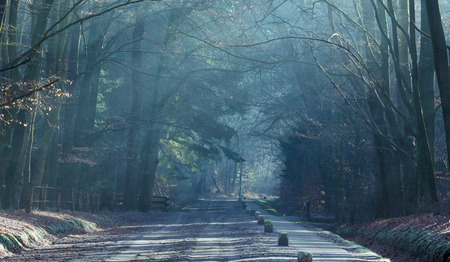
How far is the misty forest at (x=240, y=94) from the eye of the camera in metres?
17.8

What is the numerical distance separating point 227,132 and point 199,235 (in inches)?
729

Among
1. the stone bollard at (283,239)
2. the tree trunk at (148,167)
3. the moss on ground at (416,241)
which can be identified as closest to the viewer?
the moss on ground at (416,241)

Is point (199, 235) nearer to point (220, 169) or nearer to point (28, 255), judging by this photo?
point (28, 255)

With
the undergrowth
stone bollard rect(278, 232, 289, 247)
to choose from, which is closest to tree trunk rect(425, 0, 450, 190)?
stone bollard rect(278, 232, 289, 247)

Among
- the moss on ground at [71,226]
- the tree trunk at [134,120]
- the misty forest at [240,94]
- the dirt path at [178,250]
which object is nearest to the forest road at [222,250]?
the dirt path at [178,250]

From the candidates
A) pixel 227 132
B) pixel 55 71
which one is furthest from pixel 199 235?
pixel 227 132

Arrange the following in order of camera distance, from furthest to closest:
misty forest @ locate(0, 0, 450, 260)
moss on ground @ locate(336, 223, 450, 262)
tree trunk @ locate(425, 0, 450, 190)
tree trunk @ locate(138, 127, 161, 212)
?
tree trunk @ locate(138, 127, 161, 212), misty forest @ locate(0, 0, 450, 260), tree trunk @ locate(425, 0, 450, 190), moss on ground @ locate(336, 223, 450, 262)

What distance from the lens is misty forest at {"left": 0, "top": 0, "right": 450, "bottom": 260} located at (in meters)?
17.8

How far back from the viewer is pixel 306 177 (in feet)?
134

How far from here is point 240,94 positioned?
33.7 metres

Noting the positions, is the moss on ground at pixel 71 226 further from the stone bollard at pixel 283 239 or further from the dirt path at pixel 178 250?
the stone bollard at pixel 283 239

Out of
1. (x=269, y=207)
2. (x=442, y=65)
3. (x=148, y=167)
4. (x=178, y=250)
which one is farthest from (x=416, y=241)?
(x=269, y=207)

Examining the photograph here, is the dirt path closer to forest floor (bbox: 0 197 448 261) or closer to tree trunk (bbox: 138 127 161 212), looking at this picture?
forest floor (bbox: 0 197 448 261)

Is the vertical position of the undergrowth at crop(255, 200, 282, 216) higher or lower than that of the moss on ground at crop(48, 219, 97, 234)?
higher
